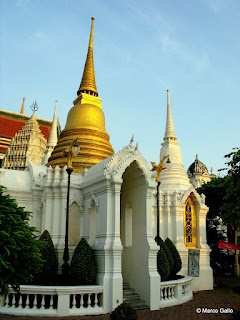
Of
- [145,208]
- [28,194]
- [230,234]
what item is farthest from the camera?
[230,234]

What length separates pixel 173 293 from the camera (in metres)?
13.9

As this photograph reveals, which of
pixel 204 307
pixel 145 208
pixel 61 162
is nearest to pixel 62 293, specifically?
pixel 145 208

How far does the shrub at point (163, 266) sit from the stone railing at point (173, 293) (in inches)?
24.8

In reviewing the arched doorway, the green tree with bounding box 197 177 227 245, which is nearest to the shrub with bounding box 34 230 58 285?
the arched doorway

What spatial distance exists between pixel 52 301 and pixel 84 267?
1.66 m

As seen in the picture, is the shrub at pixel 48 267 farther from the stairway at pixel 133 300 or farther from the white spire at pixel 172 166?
the white spire at pixel 172 166

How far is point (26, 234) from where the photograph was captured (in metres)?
8.86

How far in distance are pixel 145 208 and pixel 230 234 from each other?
80.3 feet

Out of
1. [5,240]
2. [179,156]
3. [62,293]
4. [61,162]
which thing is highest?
[179,156]

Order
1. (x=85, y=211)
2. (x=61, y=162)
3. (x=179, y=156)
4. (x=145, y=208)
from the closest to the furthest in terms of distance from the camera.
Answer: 1. (x=145, y=208)
2. (x=85, y=211)
3. (x=61, y=162)
4. (x=179, y=156)

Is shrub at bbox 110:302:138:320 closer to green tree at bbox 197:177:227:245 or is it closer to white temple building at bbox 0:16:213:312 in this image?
white temple building at bbox 0:16:213:312

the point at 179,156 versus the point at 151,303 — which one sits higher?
the point at 179,156

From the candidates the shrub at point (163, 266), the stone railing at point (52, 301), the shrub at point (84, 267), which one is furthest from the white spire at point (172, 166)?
the stone railing at point (52, 301)

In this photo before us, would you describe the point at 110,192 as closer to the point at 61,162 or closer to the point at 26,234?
the point at 26,234
